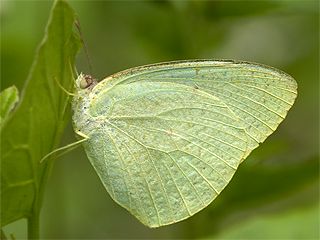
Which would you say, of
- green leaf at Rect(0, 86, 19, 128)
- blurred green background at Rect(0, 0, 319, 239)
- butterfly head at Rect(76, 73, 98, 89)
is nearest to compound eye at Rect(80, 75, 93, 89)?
butterfly head at Rect(76, 73, 98, 89)

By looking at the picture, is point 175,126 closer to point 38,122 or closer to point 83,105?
point 83,105

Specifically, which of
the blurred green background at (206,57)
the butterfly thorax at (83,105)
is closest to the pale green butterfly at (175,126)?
the butterfly thorax at (83,105)

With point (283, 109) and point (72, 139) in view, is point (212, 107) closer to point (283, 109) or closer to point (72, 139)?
point (283, 109)

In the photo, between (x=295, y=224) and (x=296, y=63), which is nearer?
(x=295, y=224)

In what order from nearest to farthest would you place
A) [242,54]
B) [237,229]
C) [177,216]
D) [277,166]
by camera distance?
1. [177,216]
2. [237,229]
3. [277,166]
4. [242,54]

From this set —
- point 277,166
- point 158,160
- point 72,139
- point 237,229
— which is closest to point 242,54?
point 72,139

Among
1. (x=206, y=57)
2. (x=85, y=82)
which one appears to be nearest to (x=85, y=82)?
(x=85, y=82)

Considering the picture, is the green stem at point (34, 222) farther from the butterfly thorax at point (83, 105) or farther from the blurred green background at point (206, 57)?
the blurred green background at point (206, 57)

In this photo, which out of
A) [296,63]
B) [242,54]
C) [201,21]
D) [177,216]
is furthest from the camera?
[242,54]
